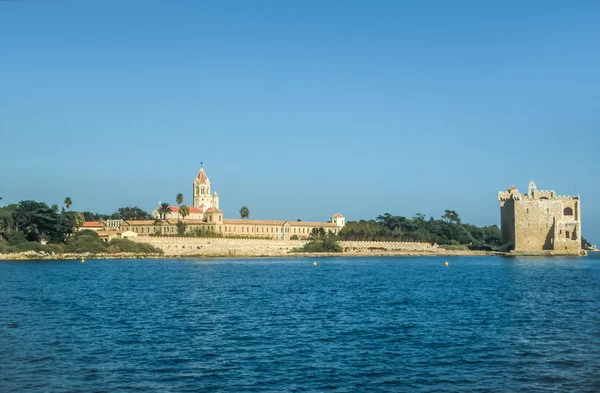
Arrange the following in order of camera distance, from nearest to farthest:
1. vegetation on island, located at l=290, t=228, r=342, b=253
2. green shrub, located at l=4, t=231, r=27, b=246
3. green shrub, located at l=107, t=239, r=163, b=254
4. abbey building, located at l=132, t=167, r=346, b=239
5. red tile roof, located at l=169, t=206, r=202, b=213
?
green shrub, located at l=4, t=231, r=27, b=246, green shrub, located at l=107, t=239, r=163, b=254, vegetation on island, located at l=290, t=228, r=342, b=253, abbey building, located at l=132, t=167, r=346, b=239, red tile roof, located at l=169, t=206, r=202, b=213

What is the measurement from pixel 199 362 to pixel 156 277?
2246cm

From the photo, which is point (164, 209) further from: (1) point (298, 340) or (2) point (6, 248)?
(1) point (298, 340)

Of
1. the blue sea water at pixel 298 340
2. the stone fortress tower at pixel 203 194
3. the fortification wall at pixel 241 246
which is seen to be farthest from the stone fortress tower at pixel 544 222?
the stone fortress tower at pixel 203 194

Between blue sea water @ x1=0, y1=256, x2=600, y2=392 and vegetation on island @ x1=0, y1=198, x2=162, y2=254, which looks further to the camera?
vegetation on island @ x1=0, y1=198, x2=162, y2=254

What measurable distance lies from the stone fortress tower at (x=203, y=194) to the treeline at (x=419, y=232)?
62.9 feet

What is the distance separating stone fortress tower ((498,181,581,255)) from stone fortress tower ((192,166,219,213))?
4894cm

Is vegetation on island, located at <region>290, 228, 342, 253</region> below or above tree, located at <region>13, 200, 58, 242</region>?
A: below

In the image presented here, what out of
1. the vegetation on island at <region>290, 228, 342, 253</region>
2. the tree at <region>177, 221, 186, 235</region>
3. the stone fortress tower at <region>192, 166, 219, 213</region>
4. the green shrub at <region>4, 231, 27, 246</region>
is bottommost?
the vegetation on island at <region>290, 228, 342, 253</region>

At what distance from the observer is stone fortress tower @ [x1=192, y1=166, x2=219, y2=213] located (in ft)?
313

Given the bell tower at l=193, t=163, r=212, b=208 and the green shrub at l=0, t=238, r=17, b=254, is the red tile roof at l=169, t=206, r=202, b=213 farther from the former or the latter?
the green shrub at l=0, t=238, r=17, b=254

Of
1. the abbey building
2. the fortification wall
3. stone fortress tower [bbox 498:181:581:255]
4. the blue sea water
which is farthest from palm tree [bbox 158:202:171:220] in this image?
the blue sea water

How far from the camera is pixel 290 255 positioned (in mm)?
69312

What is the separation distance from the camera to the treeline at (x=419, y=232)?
83.2 metres

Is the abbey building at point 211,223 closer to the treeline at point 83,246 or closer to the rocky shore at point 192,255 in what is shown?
the rocky shore at point 192,255
